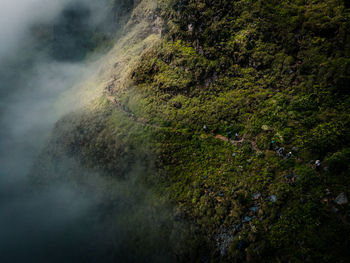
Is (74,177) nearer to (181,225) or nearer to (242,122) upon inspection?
(181,225)

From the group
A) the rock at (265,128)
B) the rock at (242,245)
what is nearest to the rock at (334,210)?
the rock at (242,245)

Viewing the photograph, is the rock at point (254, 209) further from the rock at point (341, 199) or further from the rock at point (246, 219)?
the rock at point (341, 199)

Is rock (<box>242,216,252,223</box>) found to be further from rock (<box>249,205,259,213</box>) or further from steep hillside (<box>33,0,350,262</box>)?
rock (<box>249,205,259,213</box>)

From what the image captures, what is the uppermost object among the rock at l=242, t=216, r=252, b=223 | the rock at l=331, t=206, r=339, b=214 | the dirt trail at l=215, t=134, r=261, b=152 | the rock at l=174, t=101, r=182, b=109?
the rock at l=174, t=101, r=182, b=109

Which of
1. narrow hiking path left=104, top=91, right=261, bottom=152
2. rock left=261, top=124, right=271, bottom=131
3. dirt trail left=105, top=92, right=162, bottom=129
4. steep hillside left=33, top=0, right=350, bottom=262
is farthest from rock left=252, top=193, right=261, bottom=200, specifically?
dirt trail left=105, top=92, right=162, bottom=129

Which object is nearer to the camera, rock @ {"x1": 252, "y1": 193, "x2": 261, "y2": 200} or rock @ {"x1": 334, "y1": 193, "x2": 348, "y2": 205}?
rock @ {"x1": 334, "y1": 193, "x2": 348, "y2": 205}

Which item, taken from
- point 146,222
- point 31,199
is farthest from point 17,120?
point 146,222

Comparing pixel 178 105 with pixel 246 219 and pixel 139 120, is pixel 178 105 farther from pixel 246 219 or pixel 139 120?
pixel 246 219

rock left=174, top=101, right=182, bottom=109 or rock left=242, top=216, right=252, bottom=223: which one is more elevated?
rock left=174, top=101, right=182, bottom=109
